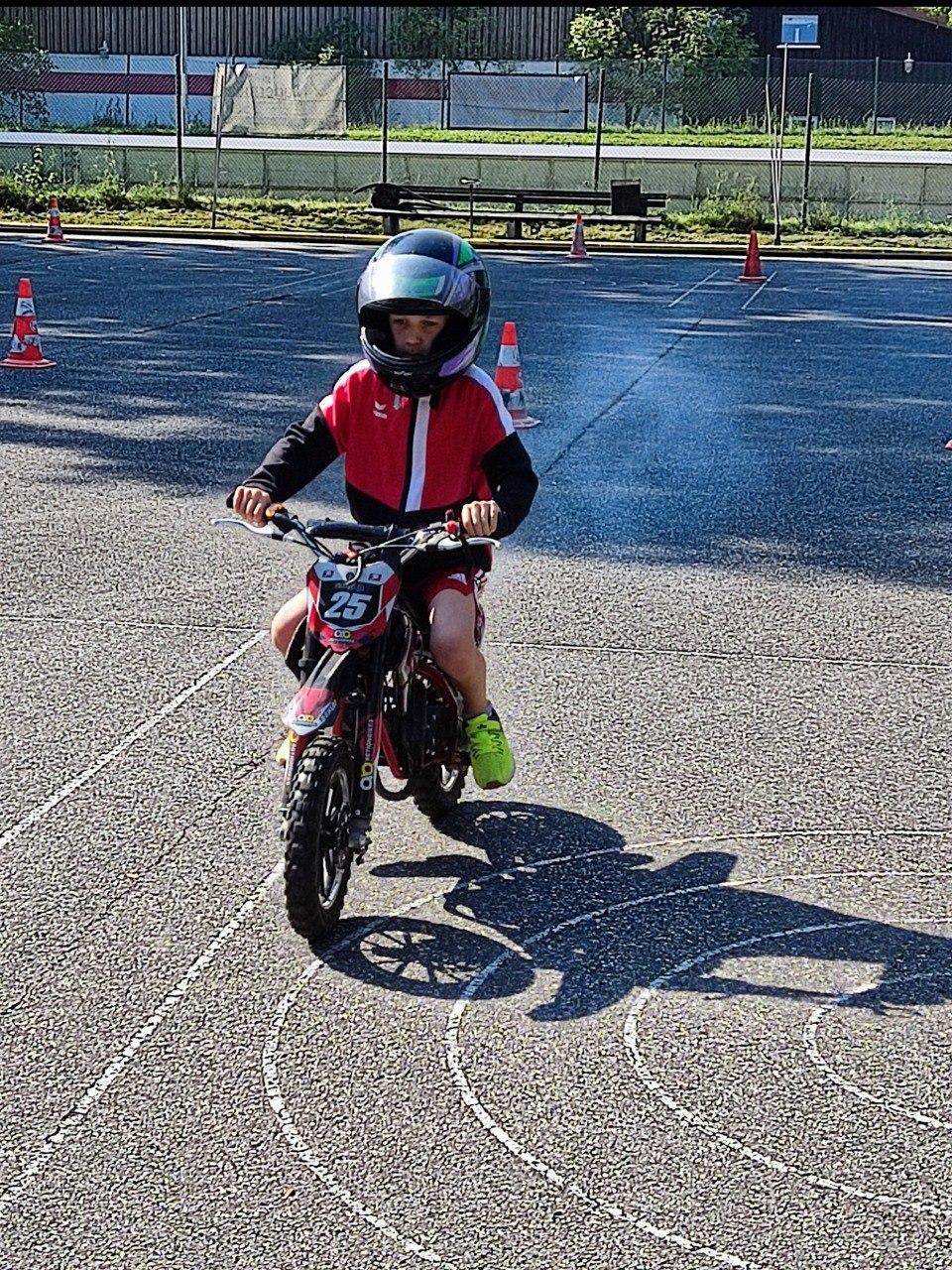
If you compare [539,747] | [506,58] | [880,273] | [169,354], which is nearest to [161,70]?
[506,58]

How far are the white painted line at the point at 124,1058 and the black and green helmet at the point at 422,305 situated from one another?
1.34 m

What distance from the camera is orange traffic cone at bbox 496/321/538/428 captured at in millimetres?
12000

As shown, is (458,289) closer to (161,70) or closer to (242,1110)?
(242,1110)

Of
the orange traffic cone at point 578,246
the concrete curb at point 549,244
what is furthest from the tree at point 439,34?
the orange traffic cone at point 578,246

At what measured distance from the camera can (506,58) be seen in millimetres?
61750

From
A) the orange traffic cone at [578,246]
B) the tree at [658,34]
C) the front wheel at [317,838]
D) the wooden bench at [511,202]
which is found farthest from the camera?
the tree at [658,34]

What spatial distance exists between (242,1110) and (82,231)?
26.9m

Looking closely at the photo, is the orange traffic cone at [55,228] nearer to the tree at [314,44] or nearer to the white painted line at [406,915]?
the white painted line at [406,915]

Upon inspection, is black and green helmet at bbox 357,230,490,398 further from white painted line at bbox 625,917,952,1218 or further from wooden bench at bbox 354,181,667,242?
wooden bench at bbox 354,181,667,242

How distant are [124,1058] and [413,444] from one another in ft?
6.13

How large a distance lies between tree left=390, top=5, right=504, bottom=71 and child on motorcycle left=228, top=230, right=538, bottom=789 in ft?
191

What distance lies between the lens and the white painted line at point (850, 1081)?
3.79 m

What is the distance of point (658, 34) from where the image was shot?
56562 mm

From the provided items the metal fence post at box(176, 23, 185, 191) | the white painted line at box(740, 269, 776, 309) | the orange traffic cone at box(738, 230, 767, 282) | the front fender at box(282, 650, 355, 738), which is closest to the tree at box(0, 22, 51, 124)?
the metal fence post at box(176, 23, 185, 191)
